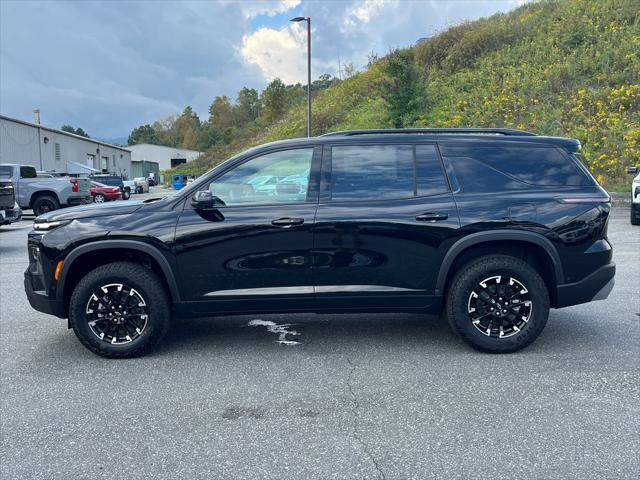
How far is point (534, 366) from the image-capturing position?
4281 mm

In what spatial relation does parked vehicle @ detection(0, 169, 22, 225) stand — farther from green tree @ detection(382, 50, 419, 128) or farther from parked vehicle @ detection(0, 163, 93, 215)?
green tree @ detection(382, 50, 419, 128)

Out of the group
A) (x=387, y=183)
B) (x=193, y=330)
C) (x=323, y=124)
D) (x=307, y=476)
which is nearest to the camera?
(x=307, y=476)

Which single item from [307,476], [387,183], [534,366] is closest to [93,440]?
[307,476]

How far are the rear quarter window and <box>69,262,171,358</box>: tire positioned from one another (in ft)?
8.79

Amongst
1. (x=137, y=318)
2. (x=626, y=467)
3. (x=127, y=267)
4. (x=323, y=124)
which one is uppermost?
(x=323, y=124)

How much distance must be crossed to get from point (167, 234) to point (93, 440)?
1703mm

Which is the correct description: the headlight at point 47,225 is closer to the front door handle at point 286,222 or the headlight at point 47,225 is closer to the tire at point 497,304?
the front door handle at point 286,222

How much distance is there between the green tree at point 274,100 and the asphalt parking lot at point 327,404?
6586cm

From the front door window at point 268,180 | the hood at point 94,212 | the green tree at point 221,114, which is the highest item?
the green tree at point 221,114

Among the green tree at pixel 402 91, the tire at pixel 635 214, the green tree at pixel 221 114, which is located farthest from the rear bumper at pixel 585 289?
the green tree at pixel 221 114

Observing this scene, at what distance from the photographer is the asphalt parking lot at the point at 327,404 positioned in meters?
2.93

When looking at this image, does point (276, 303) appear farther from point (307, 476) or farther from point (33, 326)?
point (33, 326)

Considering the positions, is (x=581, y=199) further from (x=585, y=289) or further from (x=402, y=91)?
(x=402, y=91)

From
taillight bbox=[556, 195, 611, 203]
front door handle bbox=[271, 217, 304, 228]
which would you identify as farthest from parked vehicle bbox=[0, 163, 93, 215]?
taillight bbox=[556, 195, 611, 203]
